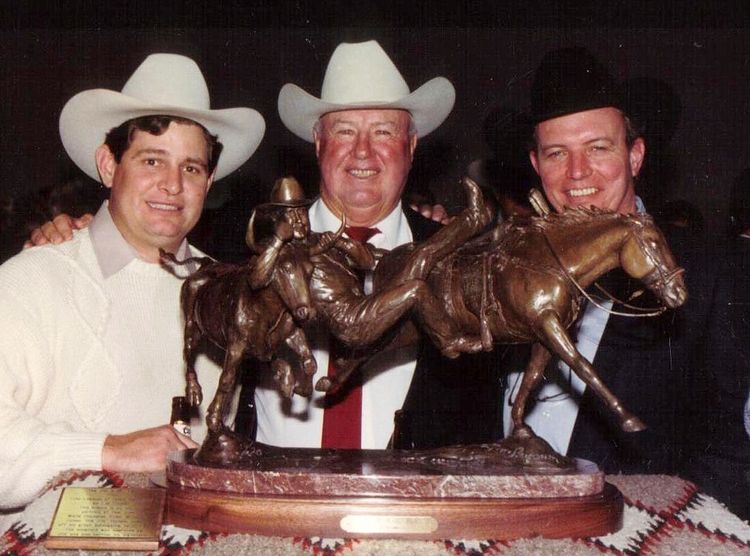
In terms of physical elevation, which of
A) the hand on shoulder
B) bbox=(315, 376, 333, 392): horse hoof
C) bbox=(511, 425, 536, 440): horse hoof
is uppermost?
the hand on shoulder

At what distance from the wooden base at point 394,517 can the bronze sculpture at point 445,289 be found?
6.6 inches

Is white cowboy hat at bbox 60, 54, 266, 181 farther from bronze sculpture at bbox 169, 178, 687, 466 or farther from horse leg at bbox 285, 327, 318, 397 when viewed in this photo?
horse leg at bbox 285, 327, 318, 397

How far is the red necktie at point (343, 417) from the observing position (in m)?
2.90

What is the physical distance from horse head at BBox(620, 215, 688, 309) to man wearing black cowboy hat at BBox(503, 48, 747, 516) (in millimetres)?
820

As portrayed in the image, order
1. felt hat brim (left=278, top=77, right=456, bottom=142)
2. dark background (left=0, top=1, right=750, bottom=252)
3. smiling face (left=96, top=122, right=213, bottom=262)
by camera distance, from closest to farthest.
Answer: smiling face (left=96, top=122, right=213, bottom=262), felt hat brim (left=278, top=77, right=456, bottom=142), dark background (left=0, top=1, right=750, bottom=252)

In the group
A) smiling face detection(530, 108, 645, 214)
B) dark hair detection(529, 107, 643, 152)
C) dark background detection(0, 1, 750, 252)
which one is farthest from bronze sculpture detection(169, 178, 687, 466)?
dark background detection(0, 1, 750, 252)

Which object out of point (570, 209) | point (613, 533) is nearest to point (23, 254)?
point (570, 209)

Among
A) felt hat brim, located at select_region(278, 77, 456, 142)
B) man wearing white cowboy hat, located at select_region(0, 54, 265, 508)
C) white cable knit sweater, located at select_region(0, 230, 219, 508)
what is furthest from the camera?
felt hat brim, located at select_region(278, 77, 456, 142)

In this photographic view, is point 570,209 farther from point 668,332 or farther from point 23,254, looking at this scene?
point 23,254

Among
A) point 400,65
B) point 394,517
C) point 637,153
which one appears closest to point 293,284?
point 394,517

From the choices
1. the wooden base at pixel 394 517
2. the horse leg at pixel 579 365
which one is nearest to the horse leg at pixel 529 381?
the horse leg at pixel 579 365

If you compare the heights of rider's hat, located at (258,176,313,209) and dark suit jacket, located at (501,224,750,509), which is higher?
rider's hat, located at (258,176,313,209)

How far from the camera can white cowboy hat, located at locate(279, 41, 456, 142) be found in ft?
10.3

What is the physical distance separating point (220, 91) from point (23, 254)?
7.95 feet
